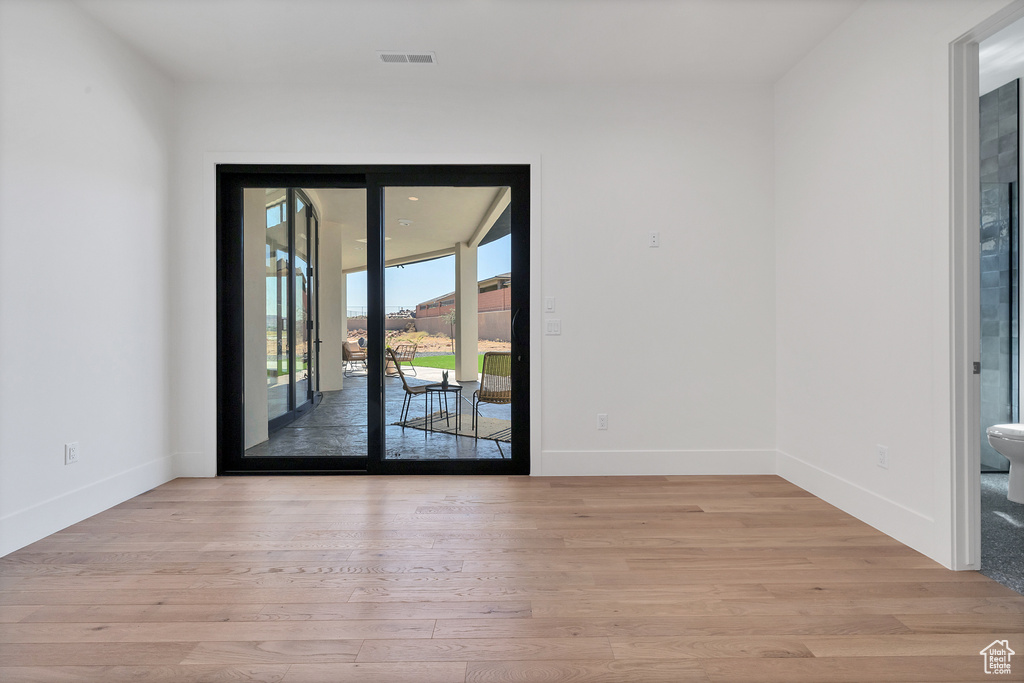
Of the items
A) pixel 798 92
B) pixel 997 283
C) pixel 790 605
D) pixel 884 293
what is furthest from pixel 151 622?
pixel 997 283

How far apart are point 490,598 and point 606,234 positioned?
2.58 meters

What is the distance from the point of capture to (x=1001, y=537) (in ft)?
8.13

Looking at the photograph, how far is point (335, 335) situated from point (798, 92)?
415cm

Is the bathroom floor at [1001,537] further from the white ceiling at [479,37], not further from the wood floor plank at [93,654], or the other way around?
the wood floor plank at [93,654]

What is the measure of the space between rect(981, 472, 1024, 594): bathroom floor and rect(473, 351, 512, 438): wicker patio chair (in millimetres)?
2701

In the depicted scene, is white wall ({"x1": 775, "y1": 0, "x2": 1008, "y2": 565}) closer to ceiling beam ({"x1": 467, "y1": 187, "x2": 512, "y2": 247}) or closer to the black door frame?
the black door frame

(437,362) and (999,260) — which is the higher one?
(999,260)

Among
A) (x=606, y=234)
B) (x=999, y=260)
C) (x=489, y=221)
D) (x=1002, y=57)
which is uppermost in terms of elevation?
(x=1002, y=57)

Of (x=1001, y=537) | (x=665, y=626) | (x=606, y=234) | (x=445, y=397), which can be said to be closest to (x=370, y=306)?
(x=445, y=397)

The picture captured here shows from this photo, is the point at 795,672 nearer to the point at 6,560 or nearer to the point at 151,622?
the point at 151,622

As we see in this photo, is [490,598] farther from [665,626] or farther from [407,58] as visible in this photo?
[407,58]

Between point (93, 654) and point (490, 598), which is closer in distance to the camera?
point (93, 654)

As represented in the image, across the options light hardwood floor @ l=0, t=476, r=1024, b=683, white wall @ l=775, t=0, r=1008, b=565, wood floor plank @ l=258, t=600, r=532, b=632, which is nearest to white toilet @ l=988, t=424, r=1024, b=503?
white wall @ l=775, t=0, r=1008, b=565

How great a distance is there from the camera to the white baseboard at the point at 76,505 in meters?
2.37
